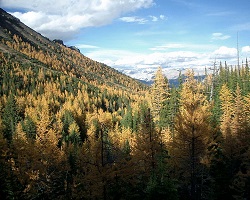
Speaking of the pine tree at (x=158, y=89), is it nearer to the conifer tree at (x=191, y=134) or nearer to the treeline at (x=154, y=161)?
the treeline at (x=154, y=161)

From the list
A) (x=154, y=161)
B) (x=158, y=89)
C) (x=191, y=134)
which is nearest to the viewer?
(x=191, y=134)

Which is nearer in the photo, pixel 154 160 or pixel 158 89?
pixel 154 160

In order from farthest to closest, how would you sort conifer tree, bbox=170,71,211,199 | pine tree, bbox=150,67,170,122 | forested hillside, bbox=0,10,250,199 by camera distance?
pine tree, bbox=150,67,170,122 < conifer tree, bbox=170,71,211,199 < forested hillside, bbox=0,10,250,199

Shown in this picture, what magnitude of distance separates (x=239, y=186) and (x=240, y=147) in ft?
16.6

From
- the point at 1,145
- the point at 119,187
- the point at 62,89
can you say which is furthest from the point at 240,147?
the point at 62,89

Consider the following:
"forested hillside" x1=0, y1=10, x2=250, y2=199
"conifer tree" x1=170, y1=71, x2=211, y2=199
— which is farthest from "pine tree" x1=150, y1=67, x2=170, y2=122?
"conifer tree" x1=170, y1=71, x2=211, y2=199

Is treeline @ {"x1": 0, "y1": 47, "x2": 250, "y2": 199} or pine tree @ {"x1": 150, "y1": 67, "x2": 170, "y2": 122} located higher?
pine tree @ {"x1": 150, "y1": 67, "x2": 170, "y2": 122}

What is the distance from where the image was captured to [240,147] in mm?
35500

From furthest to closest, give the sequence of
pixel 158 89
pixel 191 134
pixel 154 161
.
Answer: pixel 158 89 < pixel 154 161 < pixel 191 134

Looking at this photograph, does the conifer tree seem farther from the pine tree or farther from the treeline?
the pine tree

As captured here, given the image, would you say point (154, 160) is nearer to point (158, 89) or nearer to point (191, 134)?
point (191, 134)

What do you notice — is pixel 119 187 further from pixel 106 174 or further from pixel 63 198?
pixel 63 198

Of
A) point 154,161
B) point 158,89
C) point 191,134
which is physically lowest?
point 154,161

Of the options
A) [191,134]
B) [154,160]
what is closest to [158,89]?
[154,160]
